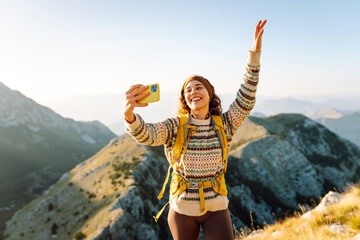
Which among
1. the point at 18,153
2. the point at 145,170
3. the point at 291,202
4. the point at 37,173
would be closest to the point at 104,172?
the point at 145,170

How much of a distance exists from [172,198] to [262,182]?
64684 millimetres

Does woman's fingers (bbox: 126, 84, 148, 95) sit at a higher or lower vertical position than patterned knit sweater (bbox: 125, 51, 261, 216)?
higher

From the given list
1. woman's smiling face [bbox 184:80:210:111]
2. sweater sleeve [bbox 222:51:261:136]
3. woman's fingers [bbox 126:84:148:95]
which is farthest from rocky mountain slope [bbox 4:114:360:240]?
woman's fingers [bbox 126:84:148:95]

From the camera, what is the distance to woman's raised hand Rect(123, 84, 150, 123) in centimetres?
287

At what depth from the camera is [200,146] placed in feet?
11.1

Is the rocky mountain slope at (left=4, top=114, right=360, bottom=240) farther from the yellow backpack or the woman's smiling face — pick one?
the woman's smiling face

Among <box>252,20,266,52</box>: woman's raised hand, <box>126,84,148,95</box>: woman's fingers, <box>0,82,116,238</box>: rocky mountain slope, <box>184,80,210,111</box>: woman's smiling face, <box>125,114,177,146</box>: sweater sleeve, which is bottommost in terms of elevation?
<box>0,82,116,238</box>: rocky mountain slope

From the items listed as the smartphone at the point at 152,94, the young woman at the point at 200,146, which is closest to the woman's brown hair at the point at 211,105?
the young woman at the point at 200,146

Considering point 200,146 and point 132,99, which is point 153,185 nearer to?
point 200,146

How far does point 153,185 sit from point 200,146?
120ft

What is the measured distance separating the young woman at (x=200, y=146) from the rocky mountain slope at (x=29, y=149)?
78616 millimetres

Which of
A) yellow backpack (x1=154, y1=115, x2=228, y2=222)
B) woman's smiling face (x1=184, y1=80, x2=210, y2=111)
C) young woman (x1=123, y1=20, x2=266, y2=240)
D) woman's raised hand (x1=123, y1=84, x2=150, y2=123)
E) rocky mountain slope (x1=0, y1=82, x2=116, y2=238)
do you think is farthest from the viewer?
rocky mountain slope (x1=0, y1=82, x2=116, y2=238)

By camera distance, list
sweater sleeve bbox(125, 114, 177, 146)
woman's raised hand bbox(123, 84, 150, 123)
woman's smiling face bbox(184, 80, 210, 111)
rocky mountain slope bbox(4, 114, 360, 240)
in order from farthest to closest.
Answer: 1. rocky mountain slope bbox(4, 114, 360, 240)
2. woman's smiling face bbox(184, 80, 210, 111)
3. sweater sleeve bbox(125, 114, 177, 146)
4. woman's raised hand bbox(123, 84, 150, 123)

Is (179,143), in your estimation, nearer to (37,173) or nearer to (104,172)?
(104,172)
